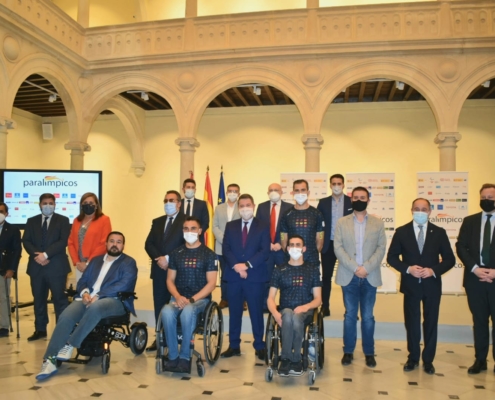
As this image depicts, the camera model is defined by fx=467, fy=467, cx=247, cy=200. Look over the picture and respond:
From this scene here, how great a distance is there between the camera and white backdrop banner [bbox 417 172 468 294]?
7.13m

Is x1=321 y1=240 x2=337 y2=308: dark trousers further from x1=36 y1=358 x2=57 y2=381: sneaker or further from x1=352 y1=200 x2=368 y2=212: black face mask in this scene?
x1=36 y1=358 x2=57 y2=381: sneaker

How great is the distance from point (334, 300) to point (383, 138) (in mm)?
5152

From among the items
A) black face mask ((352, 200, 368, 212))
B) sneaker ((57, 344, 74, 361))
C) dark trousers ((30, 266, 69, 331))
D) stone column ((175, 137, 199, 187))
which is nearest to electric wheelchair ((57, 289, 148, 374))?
sneaker ((57, 344, 74, 361))

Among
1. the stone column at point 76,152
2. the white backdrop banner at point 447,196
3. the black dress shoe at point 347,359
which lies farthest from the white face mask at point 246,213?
the stone column at point 76,152

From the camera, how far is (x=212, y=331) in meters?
4.46

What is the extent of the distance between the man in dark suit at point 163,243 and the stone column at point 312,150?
391 cm

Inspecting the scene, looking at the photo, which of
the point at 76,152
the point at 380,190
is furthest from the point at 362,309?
the point at 76,152

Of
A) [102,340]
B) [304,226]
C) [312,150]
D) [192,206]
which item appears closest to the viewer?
[102,340]

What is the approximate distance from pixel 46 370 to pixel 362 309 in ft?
9.49

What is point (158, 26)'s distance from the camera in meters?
9.12

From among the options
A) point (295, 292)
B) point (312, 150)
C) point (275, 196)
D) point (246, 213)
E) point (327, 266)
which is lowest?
point (295, 292)

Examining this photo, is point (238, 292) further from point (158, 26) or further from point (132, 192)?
point (132, 192)

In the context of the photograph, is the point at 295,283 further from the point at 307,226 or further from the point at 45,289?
the point at 45,289

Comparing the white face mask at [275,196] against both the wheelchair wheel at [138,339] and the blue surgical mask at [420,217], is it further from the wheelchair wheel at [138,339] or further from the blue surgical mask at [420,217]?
the wheelchair wheel at [138,339]
